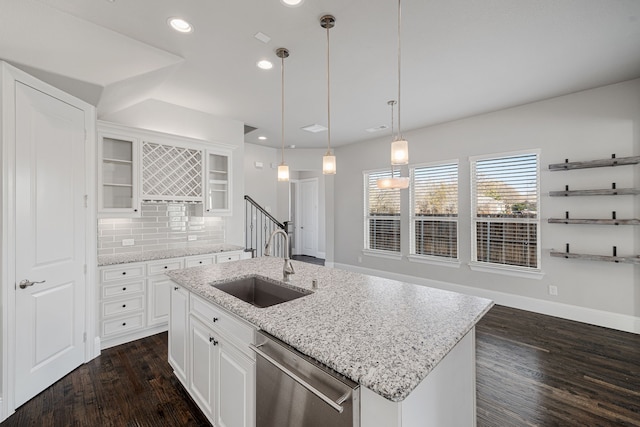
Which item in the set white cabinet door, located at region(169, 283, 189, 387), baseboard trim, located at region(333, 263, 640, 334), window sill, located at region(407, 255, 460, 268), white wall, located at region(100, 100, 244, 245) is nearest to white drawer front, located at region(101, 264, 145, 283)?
white cabinet door, located at region(169, 283, 189, 387)

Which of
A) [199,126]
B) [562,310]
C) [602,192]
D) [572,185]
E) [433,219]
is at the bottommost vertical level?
[562,310]

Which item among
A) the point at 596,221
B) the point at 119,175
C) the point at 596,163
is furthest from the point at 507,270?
the point at 119,175

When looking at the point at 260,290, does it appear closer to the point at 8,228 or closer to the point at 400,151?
the point at 400,151

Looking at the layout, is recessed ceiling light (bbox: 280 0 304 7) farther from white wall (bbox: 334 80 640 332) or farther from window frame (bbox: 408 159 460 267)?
window frame (bbox: 408 159 460 267)

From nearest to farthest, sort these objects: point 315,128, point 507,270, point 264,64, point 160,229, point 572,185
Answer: point 264,64 < point 572,185 < point 160,229 < point 507,270 < point 315,128

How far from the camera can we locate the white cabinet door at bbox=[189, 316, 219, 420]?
1.73 m

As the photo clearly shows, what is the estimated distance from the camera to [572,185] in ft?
11.6

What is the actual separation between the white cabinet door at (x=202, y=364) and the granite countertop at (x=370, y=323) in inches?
11.0

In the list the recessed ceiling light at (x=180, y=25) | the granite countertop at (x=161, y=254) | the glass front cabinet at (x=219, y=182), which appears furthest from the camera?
the glass front cabinet at (x=219, y=182)

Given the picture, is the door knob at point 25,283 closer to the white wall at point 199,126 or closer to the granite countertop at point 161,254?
Answer: the granite countertop at point 161,254

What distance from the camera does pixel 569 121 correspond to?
3.54 meters

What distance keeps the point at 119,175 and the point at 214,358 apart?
262 centimetres

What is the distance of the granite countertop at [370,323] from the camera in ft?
3.08

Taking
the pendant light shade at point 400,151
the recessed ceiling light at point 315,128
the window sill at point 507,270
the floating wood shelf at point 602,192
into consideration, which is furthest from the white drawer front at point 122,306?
the floating wood shelf at point 602,192
